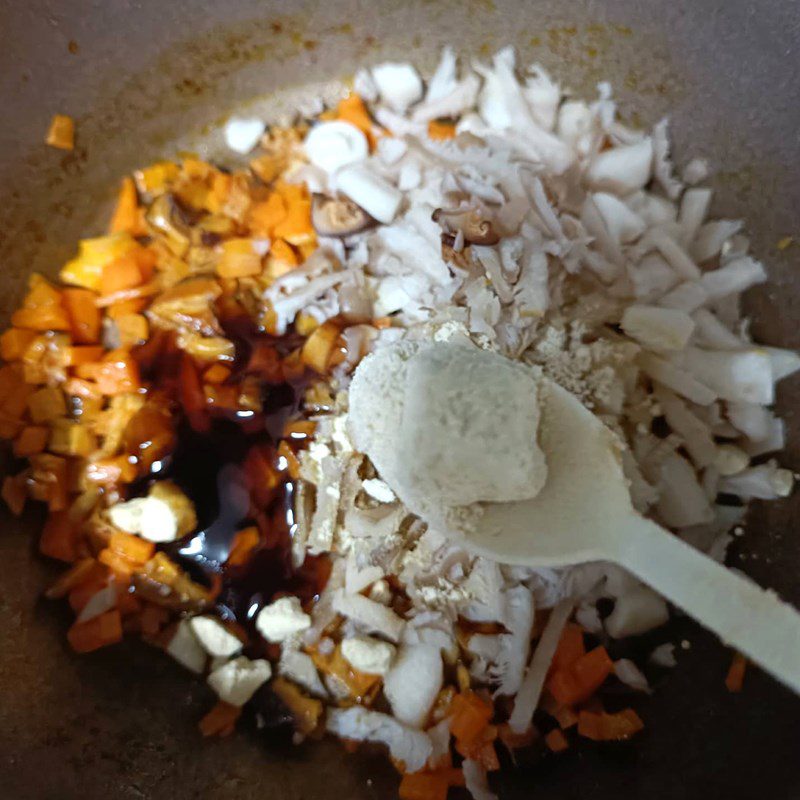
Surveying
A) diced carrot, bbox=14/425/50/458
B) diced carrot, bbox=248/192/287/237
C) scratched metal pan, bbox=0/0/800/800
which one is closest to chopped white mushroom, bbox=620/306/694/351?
scratched metal pan, bbox=0/0/800/800

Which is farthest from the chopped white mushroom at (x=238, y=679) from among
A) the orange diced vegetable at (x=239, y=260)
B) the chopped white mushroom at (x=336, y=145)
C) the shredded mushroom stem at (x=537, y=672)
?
the chopped white mushroom at (x=336, y=145)

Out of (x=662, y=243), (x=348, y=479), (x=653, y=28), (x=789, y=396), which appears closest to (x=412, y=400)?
(x=348, y=479)

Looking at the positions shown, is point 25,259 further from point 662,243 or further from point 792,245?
point 792,245

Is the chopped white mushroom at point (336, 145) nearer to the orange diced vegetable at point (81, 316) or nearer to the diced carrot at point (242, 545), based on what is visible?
the orange diced vegetable at point (81, 316)

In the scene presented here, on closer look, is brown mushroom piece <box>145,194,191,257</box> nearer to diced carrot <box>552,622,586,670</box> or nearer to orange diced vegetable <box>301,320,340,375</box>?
orange diced vegetable <box>301,320,340,375</box>

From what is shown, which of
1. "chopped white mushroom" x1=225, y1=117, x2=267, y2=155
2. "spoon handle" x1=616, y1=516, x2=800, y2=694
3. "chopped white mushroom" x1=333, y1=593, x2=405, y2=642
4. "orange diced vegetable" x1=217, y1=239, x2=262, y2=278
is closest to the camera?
"spoon handle" x1=616, y1=516, x2=800, y2=694

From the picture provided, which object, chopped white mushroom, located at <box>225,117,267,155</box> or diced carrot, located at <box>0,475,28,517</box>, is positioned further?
chopped white mushroom, located at <box>225,117,267,155</box>

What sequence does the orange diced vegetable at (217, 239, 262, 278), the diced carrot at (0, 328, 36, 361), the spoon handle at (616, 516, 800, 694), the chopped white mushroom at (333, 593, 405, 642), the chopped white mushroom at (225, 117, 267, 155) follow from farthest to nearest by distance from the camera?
1. the chopped white mushroom at (225, 117, 267, 155)
2. the orange diced vegetable at (217, 239, 262, 278)
3. the diced carrot at (0, 328, 36, 361)
4. the chopped white mushroom at (333, 593, 405, 642)
5. the spoon handle at (616, 516, 800, 694)
